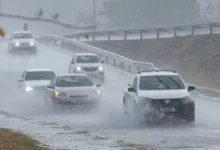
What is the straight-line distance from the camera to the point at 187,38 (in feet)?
175

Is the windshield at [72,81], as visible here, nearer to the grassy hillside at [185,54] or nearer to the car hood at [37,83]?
the car hood at [37,83]

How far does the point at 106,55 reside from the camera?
51844 millimetres

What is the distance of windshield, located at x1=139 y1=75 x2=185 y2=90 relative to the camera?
74.7ft

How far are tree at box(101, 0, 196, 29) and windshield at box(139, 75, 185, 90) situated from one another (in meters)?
72.4

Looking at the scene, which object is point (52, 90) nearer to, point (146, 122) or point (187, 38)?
point (146, 122)

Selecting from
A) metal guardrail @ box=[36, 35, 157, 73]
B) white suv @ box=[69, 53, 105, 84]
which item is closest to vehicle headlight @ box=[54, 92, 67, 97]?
Result: white suv @ box=[69, 53, 105, 84]

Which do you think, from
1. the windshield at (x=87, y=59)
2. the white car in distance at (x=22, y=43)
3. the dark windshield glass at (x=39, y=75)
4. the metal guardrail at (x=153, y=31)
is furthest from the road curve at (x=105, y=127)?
the white car in distance at (x=22, y=43)

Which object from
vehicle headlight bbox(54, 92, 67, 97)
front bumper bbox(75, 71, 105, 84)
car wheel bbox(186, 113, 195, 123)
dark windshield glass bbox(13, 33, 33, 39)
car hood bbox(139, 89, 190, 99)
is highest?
dark windshield glass bbox(13, 33, 33, 39)

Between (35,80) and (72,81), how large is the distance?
626cm

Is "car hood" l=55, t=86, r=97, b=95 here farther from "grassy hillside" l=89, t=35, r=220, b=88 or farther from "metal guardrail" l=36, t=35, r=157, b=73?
"metal guardrail" l=36, t=35, r=157, b=73

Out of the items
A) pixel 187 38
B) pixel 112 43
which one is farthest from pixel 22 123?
pixel 112 43

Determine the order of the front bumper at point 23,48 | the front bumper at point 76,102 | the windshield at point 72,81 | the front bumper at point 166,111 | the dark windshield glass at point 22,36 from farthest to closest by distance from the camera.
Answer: the dark windshield glass at point 22,36 < the front bumper at point 23,48 < the windshield at point 72,81 < the front bumper at point 76,102 < the front bumper at point 166,111

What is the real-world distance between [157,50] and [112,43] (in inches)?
344

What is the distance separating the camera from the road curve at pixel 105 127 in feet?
53.5
